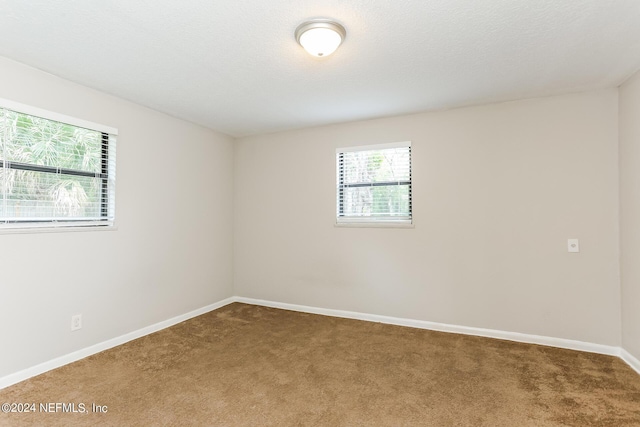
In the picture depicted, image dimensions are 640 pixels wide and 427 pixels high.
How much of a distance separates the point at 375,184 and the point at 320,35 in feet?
7.10

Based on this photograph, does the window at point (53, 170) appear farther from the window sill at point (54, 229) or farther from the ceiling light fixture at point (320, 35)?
the ceiling light fixture at point (320, 35)

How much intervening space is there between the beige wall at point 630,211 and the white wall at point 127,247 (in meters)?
Result: 4.36

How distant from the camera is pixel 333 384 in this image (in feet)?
7.95

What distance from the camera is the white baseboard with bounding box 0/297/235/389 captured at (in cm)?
245

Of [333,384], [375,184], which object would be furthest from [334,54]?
[333,384]

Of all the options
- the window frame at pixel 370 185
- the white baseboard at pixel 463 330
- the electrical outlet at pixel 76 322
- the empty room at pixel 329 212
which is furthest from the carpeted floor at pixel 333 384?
the window frame at pixel 370 185

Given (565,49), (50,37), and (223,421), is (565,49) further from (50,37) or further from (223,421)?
(50,37)

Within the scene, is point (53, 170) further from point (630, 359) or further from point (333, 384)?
point (630, 359)

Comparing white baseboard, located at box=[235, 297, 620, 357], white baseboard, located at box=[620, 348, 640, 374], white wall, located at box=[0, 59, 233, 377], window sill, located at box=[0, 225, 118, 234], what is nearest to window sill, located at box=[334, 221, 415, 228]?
white baseboard, located at box=[235, 297, 620, 357]

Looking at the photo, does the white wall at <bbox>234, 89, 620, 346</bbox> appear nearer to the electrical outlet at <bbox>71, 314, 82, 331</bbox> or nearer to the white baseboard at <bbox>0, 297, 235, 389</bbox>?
the white baseboard at <bbox>0, 297, 235, 389</bbox>

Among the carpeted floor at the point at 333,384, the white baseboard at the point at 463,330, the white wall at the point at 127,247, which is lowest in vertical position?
the carpeted floor at the point at 333,384

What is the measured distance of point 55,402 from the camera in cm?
219

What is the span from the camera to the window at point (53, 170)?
248 cm

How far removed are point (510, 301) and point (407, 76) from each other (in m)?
2.42
